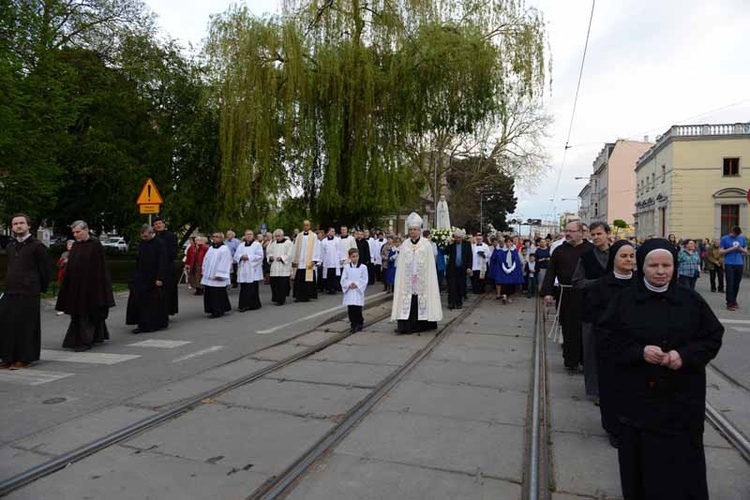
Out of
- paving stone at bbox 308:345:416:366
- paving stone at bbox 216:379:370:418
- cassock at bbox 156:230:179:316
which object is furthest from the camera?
cassock at bbox 156:230:179:316

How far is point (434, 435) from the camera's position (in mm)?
5121

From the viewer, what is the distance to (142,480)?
13.6 feet

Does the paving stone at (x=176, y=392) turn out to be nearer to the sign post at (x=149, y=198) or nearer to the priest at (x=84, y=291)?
the priest at (x=84, y=291)

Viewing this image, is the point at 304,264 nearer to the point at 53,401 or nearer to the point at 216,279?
the point at 216,279

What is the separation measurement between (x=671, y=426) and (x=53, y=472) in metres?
Result: 4.21

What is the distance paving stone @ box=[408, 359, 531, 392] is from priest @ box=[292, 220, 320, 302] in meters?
7.74

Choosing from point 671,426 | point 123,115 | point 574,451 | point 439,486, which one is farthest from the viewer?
point 123,115

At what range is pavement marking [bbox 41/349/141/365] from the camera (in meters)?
8.12

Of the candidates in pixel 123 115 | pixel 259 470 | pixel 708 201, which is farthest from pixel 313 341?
pixel 708 201

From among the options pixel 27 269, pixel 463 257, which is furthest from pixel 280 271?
pixel 27 269

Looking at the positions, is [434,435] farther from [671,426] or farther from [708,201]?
[708,201]

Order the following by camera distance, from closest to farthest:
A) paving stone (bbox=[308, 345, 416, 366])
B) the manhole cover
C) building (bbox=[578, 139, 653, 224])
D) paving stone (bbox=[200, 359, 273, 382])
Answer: the manhole cover
paving stone (bbox=[200, 359, 273, 382])
paving stone (bbox=[308, 345, 416, 366])
building (bbox=[578, 139, 653, 224])

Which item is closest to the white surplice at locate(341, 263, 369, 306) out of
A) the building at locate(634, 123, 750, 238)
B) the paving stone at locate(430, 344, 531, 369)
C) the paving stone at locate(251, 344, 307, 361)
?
the paving stone at locate(251, 344, 307, 361)

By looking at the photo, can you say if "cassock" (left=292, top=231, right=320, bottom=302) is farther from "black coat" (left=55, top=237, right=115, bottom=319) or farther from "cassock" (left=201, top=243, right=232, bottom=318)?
"black coat" (left=55, top=237, right=115, bottom=319)
